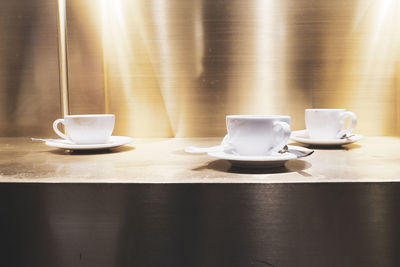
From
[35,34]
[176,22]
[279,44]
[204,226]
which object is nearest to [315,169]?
[204,226]

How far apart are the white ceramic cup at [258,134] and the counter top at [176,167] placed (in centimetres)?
4

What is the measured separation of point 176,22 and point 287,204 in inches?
32.4

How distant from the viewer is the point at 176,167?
0.62 m

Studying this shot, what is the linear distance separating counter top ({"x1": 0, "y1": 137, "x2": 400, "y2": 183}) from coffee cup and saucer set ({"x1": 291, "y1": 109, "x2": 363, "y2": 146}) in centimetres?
2

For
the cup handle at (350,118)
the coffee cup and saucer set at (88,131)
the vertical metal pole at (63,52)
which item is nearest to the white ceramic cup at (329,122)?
the cup handle at (350,118)

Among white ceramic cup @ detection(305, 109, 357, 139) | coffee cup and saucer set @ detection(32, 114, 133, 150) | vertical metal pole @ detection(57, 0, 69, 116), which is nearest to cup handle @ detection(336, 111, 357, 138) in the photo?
white ceramic cup @ detection(305, 109, 357, 139)

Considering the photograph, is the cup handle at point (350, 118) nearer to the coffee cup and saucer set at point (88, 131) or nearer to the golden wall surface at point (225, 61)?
the golden wall surface at point (225, 61)

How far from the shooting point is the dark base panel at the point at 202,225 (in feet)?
1.54

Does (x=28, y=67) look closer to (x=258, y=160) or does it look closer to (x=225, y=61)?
(x=225, y=61)

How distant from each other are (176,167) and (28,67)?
0.83 m

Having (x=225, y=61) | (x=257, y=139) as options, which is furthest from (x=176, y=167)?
(x=225, y=61)

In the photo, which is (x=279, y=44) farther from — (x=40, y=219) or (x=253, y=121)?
(x=40, y=219)

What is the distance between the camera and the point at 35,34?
115 centimetres

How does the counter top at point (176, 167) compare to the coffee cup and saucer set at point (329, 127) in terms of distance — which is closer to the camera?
the counter top at point (176, 167)
